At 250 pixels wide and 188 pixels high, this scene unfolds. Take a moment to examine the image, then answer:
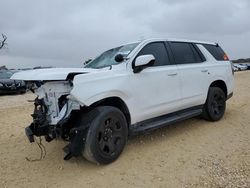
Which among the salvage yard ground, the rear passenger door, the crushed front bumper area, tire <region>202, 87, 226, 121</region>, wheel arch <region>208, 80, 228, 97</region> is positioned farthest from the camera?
wheel arch <region>208, 80, 228, 97</region>

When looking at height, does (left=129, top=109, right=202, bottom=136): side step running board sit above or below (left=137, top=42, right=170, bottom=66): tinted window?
below

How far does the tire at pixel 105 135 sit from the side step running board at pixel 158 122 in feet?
0.90

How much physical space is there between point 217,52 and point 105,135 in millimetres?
3891

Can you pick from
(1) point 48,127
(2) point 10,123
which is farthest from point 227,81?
(2) point 10,123

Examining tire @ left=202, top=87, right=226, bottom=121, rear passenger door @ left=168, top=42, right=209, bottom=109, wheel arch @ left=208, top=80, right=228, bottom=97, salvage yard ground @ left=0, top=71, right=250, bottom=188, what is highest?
rear passenger door @ left=168, top=42, right=209, bottom=109

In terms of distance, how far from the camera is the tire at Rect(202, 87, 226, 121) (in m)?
5.97

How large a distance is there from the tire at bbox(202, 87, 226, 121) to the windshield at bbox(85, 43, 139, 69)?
2229mm

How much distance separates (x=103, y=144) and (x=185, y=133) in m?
2.15

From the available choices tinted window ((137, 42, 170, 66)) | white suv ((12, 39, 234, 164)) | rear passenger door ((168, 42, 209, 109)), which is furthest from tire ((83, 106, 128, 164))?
rear passenger door ((168, 42, 209, 109))

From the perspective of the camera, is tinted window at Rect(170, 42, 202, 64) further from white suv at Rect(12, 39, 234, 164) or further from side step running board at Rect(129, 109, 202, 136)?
side step running board at Rect(129, 109, 202, 136)

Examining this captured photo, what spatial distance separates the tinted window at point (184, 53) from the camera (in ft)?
17.5

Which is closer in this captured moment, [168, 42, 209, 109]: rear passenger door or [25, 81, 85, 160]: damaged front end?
[25, 81, 85, 160]: damaged front end

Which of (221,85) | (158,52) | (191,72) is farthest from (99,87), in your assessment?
(221,85)

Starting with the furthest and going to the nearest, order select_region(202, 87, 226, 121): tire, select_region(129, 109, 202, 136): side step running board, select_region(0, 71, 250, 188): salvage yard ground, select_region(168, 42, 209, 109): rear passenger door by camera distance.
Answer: select_region(202, 87, 226, 121): tire
select_region(168, 42, 209, 109): rear passenger door
select_region(129, 109, 202, 136): side step running board
select_region(0, 71, 250, 188): salvage yard ground
